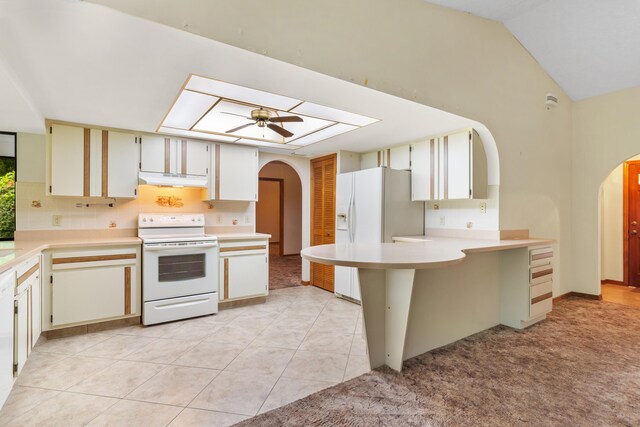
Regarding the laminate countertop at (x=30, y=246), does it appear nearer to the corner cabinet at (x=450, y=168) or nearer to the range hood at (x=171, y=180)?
the range hood at (x=171, y=180)

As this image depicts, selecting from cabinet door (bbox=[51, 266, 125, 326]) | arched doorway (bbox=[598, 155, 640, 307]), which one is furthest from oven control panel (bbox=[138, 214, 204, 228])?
arched doorway (bbox=[598, 155, 640, 307])

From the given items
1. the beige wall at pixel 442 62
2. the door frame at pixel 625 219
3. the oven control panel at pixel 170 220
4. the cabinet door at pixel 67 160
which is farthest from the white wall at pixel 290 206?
the door frame at pixel 625 219

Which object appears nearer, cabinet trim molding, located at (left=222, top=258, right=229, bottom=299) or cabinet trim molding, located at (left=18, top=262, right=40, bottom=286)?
cabinet trim molding, located at (left=18, top=262, right=40, bottom=286)

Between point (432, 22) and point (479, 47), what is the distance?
779 mm

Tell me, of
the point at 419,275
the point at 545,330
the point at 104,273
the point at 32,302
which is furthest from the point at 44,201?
the point at 545,330

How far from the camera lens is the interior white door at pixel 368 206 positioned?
12.4 feet

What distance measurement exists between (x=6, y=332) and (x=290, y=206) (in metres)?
7.26

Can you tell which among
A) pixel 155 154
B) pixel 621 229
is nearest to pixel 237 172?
pixel 155 154

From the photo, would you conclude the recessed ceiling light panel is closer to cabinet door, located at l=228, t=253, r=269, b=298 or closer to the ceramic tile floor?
cabinet door, located at l=228, t=253, r=269, b=298

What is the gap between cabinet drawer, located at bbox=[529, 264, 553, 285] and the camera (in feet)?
10.7

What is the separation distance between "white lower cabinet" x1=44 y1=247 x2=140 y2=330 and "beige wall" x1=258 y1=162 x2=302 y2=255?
5373 mm

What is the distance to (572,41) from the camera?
362 centimetres

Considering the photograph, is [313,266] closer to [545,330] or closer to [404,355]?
[404,355]

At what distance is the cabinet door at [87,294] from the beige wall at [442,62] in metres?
2.62
